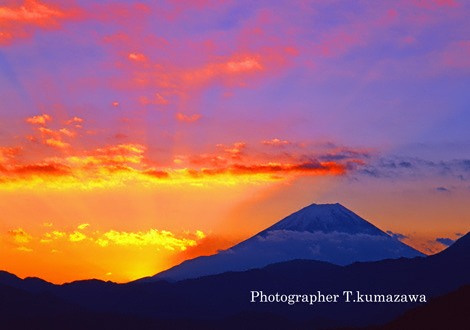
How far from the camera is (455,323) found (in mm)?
164375

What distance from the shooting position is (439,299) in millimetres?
183000

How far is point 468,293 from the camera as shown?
Result: 183m

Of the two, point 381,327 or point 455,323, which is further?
point 381,327

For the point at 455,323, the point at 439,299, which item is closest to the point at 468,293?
the point at 439,299

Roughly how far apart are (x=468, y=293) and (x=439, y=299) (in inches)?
295

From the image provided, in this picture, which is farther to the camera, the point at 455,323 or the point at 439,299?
the point at 439,299

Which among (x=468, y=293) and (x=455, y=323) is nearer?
(x=455, y=323)

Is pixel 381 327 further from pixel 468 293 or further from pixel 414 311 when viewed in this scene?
pixel 468 293

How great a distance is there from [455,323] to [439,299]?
18802 mm

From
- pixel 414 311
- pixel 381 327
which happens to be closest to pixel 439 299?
pixel 414 311

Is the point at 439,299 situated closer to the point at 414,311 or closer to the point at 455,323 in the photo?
the point at 414,311

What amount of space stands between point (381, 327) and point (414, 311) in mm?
11641

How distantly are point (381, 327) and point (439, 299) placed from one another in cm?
1852

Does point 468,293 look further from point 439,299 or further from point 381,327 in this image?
point 381,327
